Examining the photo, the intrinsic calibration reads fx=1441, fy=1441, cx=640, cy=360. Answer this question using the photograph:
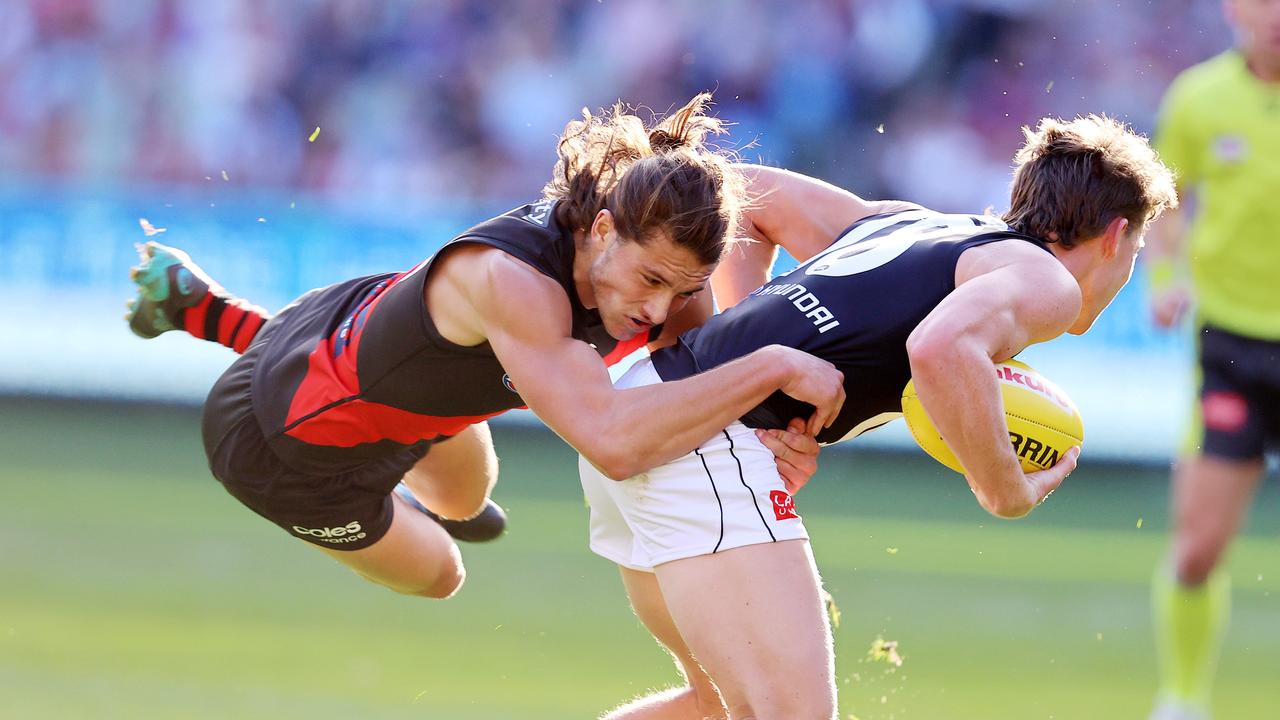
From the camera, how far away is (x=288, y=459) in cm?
454

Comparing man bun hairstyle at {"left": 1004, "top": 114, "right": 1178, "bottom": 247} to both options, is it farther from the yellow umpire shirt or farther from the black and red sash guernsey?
the yellow umpire shirt

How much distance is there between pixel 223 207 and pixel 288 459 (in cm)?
735

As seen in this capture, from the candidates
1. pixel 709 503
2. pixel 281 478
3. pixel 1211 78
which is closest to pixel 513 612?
pixel 281 478

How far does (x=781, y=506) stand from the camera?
3.60 m

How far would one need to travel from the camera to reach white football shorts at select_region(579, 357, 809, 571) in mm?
3531

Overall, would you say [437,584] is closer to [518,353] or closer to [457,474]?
[457,474]

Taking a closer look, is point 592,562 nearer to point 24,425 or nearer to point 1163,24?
point 24,425

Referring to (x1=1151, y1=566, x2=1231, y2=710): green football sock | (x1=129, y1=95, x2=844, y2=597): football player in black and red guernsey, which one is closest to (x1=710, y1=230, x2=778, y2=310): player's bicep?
(x1=129, y1=95, x2=844, y2=597): football player in black and red guernsey

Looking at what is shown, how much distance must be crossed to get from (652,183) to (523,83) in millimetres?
8964

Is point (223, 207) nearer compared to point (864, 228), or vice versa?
point (864, 228)

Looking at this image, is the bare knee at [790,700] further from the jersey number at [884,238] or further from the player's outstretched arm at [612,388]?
the jersey number at [884,238]

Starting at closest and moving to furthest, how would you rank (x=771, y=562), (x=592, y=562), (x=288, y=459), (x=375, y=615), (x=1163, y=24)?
(x=771, y=562), (x=288, y=459), (x=375, y=615), (x=592, y=562), (x=1163, y=24)

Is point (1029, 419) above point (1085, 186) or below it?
below

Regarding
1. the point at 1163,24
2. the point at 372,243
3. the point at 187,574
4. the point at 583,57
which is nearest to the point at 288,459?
the point at 187,574
